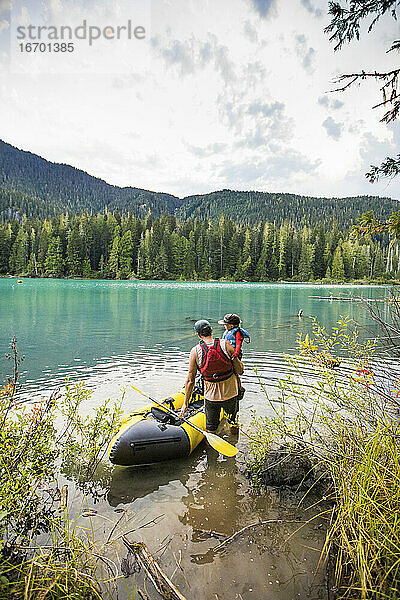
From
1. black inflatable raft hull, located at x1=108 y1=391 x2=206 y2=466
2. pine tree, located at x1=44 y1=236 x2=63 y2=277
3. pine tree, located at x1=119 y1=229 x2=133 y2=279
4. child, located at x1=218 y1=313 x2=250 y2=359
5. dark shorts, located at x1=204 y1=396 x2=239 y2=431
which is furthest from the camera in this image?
pine tree, located at x1=119 y1=229 x2=133 y2=279

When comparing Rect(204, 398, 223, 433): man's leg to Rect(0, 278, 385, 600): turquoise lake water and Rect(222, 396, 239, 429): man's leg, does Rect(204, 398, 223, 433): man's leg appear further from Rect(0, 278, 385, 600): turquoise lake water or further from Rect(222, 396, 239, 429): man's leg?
Rect(0, 278, 385, 600): turquoise lake water

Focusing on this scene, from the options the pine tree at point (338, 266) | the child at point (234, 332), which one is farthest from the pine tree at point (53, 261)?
the child at point (234, 332)

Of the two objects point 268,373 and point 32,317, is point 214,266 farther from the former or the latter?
point 268,373

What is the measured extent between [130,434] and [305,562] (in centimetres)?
300

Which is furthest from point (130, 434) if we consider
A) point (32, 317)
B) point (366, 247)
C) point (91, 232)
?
point (366, 247)

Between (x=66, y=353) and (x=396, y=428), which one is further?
(x=66, y=353)

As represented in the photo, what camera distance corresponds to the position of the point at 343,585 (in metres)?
3.17

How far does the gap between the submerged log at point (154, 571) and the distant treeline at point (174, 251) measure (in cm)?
8788

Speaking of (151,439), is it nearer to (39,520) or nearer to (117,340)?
(39,520)

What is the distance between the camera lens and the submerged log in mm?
3343

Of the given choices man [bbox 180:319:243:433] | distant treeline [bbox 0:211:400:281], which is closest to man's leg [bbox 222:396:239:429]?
man [bbox 180:319:243:433]

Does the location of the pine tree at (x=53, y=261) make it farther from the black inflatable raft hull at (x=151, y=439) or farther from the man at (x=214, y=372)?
the man at (x=214, y=372)

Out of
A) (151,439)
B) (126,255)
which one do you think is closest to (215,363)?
(151,439)

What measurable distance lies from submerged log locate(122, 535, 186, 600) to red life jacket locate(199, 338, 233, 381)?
8.00 ft
